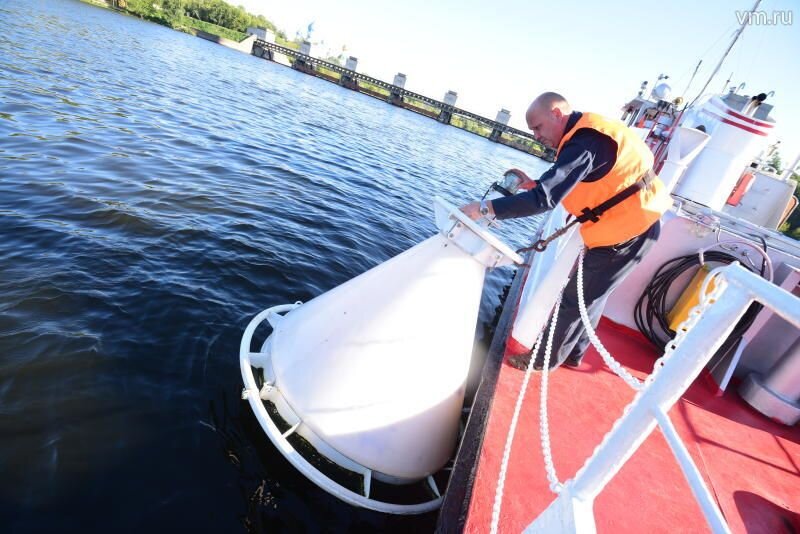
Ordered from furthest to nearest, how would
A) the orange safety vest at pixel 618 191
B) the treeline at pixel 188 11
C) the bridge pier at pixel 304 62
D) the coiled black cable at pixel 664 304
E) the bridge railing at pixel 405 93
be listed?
the bridge pier at pixel 304 62 → the bridge railing at pixel 405 93 → the treeline at pixel 188 11 → the coiled black cable at pixel 664 304 → the orange safety vest at pixel 618 191

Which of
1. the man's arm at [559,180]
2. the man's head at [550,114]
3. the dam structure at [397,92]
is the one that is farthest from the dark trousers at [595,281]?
the dam structure at [397,92]

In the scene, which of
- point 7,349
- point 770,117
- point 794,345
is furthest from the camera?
point 770,117

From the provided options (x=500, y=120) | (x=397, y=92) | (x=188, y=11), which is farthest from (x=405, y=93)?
(x=188, y=11)

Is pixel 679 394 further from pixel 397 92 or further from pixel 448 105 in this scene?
pixel 397 92

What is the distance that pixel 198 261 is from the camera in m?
4.38

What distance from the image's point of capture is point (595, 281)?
2775 millimetres

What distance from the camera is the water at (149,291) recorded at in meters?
2.19

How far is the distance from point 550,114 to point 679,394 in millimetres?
1989

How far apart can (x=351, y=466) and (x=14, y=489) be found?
1803 mm

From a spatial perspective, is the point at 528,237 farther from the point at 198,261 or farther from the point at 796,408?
the point at 198,261

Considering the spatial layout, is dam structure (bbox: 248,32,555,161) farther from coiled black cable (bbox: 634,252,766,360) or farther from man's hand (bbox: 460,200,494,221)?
man's hand (bbox: 460,200,494,221)

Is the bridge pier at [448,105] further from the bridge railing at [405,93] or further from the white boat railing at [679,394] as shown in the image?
the white boat railing at [679,394]

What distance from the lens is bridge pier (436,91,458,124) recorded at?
53.4m

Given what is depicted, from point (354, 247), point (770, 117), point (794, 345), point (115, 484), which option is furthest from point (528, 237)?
point (115, 484)
